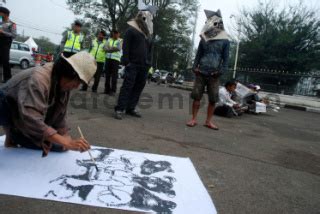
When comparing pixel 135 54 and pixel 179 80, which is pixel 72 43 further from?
pixel 179 80

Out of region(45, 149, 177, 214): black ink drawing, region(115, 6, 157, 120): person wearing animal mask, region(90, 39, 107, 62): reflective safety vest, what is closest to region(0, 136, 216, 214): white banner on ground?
region(45, 149, 177, 214): black ink drawing

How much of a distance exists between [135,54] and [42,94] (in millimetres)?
3031

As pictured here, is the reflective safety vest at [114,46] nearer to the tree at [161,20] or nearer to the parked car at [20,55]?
the parked car at [20,55]

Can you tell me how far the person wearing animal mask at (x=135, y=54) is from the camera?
4777 millimetres

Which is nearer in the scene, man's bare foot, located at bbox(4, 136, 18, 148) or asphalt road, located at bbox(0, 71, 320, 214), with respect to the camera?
asphalt road, located at bbox(0, 71, 320, 214)

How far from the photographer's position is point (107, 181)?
228 centimetres

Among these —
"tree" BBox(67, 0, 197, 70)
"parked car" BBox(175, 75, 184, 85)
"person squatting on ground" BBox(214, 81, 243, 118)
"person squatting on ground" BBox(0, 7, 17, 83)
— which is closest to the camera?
"person squatting on ground" BBox(0, 7, 17, 83)

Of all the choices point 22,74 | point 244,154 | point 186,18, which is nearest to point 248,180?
point 244,154

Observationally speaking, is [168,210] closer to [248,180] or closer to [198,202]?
[198,202]

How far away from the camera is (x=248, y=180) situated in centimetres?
273

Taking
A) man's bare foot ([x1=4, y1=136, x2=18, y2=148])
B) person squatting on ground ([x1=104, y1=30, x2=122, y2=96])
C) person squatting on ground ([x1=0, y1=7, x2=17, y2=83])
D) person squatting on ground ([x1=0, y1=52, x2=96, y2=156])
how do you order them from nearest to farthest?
person squatting on ground ([x1=0, y1=52, x2=96, y2=156])
man's bare foot ([x1=4, y1=136, x2=18, y2=148])
person squatting on ground ([x1=0, y1=7, x2=17, y2=83])
person squatting on ground ([x1=104, y1=30, x2=122, y2=96])

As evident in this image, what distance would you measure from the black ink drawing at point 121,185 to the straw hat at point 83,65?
2.42 ft

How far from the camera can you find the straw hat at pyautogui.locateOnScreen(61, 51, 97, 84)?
1926 millimetres

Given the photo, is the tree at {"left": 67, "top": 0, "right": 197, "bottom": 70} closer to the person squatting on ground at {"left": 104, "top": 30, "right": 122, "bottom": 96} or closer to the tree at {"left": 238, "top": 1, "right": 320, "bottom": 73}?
the tree at {"left": 238, "top": 1, "right": 320, "bottom": 73}
